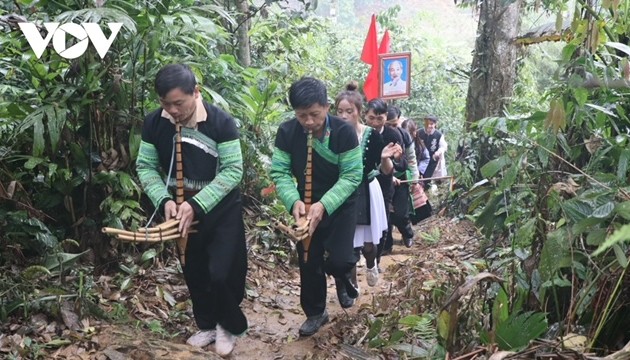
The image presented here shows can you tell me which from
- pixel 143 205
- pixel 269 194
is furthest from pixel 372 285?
pixel 143 205

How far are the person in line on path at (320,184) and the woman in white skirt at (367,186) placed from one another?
623mm

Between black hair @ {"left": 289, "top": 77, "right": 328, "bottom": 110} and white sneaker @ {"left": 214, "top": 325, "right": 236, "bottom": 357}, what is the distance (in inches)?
59.4

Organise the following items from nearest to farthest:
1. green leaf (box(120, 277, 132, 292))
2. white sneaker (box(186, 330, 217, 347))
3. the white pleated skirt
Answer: white sneaker (box(186, 330, 217, 347)) < green leaf (box(120, 277, 132, 292)) < the white pleated skirt

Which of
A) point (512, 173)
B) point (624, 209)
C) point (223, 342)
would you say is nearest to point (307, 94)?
point (512, 173)

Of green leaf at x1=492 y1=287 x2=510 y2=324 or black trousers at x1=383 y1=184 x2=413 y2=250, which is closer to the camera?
green leaf at x1=492 y1=287 x2=510 y2=324

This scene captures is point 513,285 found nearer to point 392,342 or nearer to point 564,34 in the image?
point 392,342

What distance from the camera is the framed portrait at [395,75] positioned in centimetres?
985

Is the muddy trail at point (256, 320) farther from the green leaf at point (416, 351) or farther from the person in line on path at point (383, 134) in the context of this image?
the person in line on path at point (383, 134)

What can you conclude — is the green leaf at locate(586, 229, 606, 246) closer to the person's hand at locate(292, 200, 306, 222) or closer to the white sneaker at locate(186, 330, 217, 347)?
the person's hand at locate(292, 200, 306, 222)

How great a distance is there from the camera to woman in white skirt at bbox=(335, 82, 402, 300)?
532 cm

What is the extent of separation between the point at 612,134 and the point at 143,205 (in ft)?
11.6

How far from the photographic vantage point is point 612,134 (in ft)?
11.3

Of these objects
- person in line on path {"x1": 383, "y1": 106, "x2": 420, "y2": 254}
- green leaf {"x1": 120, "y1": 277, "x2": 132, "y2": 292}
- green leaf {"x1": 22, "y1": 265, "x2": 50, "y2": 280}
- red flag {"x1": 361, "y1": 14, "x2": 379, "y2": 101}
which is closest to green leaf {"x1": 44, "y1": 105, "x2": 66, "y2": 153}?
green leaf {"x1": 22, "y1": 265, "x2": 50, "y2": 280}

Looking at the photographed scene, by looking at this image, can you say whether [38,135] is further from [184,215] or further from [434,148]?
Answer: [434,148]
